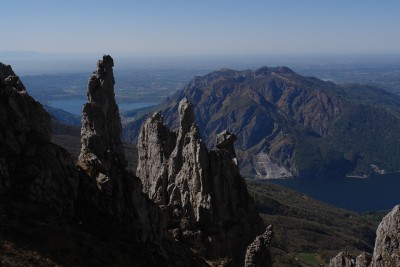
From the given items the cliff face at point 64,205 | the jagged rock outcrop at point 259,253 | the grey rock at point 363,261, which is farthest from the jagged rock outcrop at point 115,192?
the grey rock at point 363,261

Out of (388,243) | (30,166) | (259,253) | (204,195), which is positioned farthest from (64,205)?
(204,195)

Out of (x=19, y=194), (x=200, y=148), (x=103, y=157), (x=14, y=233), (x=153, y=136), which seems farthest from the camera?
(x=153, y=136)

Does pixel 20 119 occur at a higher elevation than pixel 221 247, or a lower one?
higher

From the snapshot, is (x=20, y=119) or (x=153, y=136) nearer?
(x=20, y=119)

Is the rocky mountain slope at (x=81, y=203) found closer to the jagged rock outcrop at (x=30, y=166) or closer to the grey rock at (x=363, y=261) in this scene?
the jagged rock outcrop at (x=30, y=166)

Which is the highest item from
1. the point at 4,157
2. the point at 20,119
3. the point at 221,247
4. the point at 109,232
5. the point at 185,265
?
the point at 20,119

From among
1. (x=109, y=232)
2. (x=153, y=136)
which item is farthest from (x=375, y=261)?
(x=153, y=136)

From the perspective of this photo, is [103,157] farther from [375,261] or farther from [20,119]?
[375,261]
